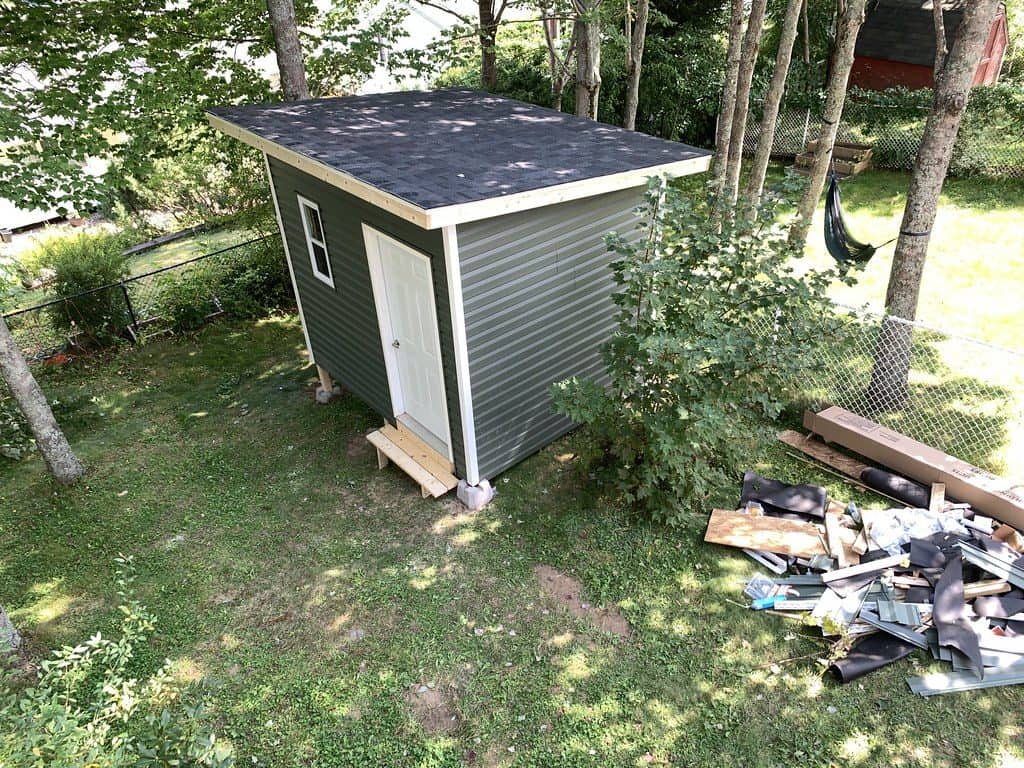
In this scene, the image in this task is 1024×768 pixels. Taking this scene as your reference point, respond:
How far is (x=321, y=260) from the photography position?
6684 millimetres

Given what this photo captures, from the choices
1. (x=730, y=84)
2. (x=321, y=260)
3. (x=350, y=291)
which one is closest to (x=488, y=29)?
(x=730, y=84)

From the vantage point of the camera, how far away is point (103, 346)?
8875 millimetres

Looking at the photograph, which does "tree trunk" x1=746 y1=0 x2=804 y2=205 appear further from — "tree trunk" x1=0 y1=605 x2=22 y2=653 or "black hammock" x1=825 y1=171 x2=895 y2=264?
"tree trunk" x1=0 y1=605 x2=22 y2=653

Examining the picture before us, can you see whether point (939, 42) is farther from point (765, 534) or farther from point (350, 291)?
point (350, 291)

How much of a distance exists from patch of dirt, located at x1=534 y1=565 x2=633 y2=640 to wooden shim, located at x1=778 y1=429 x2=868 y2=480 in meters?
2.61

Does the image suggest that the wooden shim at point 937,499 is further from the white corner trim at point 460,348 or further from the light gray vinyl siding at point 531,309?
the white corner trim at point 460,348

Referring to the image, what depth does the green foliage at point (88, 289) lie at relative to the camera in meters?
8.56

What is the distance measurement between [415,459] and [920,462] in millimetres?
4452

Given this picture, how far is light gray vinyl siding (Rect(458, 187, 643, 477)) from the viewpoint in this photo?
16.6ft

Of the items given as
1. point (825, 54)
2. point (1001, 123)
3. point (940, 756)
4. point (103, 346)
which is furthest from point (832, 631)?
point (825, 54)

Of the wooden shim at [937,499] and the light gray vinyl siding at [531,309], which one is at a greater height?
the light gray vinyl siding at [531,309]

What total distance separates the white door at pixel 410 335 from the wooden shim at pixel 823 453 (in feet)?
11.0

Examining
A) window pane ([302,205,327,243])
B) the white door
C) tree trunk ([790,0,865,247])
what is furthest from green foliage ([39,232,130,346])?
tree trunk ([790,0,865,247])

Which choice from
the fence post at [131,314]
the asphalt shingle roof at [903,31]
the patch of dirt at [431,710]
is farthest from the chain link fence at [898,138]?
the patch of dirt at [431,710]
